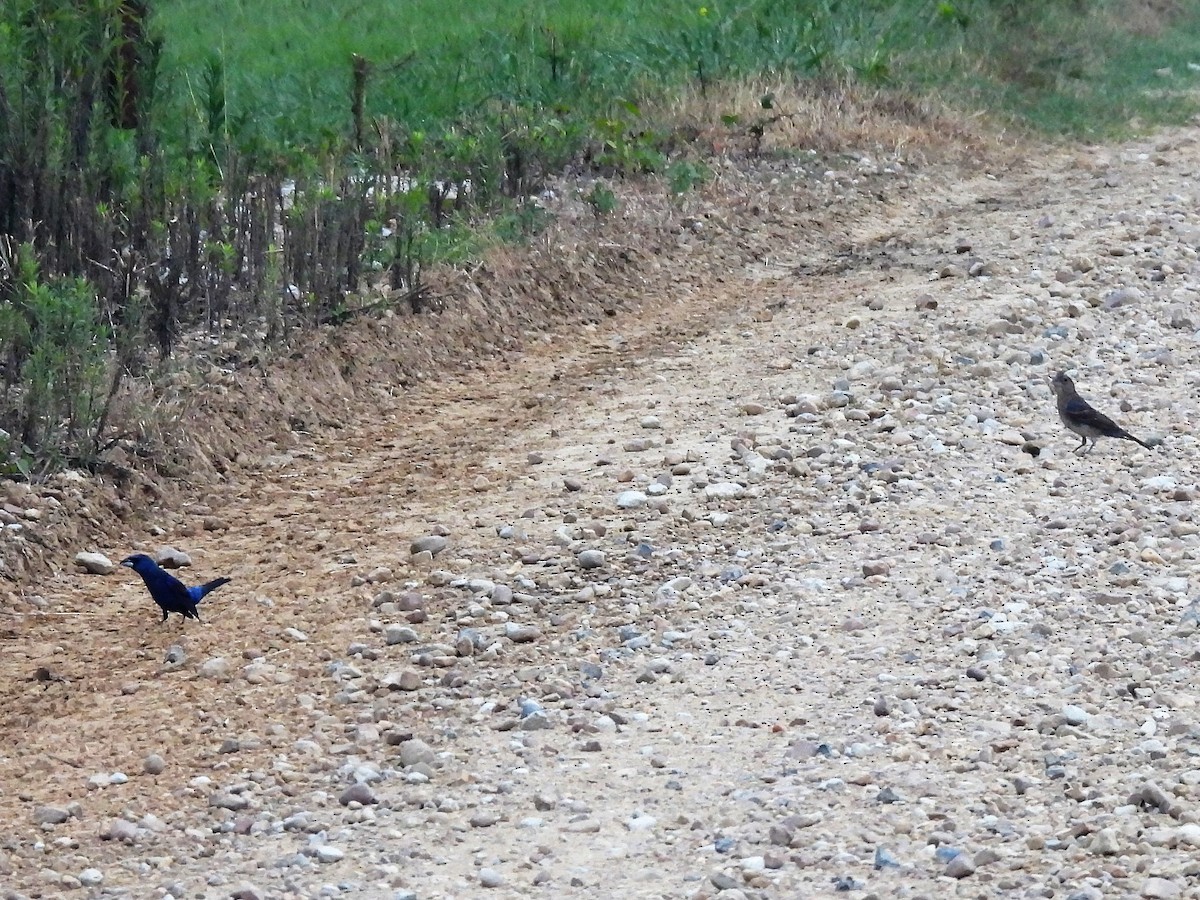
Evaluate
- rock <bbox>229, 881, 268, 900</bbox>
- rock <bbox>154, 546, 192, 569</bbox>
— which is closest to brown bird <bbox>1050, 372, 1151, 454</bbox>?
rock <bbox>154, 546, 192, 569</bbox>

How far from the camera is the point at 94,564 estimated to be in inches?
224

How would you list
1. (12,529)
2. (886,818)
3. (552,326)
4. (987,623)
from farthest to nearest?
(552,326), (12,529), (987,623), (886,818)

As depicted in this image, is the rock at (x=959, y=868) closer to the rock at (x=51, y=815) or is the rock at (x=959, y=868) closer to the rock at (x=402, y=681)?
the rock at (x=402, y=681)

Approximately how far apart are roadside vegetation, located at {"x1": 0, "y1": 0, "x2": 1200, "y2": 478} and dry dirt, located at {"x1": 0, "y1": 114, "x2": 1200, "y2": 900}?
50cm

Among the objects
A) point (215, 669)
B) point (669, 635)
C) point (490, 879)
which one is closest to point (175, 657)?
point (215, 669)

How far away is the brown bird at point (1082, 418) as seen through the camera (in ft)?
20.8

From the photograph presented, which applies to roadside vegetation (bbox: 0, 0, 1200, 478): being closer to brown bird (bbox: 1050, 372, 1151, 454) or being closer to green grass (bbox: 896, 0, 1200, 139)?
green grass (bbox: 896, 0, 1200, 139)

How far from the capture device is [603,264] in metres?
8.80

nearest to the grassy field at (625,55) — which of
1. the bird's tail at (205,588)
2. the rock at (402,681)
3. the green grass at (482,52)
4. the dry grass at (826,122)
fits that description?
the green grass at (482,52)

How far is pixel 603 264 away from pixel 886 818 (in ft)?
17.1

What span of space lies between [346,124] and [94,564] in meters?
5.85

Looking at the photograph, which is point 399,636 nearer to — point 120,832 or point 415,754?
point 415,754

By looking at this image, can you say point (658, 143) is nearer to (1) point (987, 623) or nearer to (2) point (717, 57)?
(2) point (717, 57)

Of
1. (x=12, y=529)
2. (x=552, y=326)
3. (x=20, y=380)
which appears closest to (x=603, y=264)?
(x=552, y=326)
